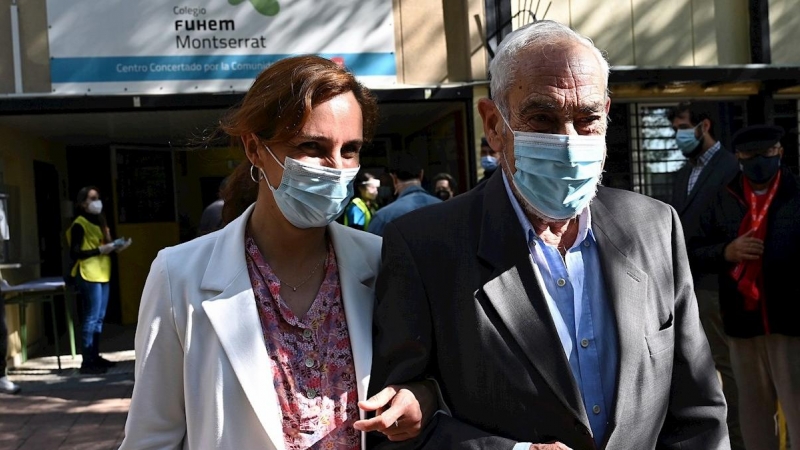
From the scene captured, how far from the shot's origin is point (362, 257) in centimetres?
222

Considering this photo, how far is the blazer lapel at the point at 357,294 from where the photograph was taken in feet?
6.65

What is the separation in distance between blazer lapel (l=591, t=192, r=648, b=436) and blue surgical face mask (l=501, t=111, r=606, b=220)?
0.29 feet

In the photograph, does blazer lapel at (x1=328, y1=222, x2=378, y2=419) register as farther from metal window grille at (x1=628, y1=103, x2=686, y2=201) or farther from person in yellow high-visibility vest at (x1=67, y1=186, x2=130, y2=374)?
metal window grille at (x1=628, y1=103, x2=686, y2=201)

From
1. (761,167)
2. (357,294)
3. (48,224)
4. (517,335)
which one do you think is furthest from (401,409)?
(48,224)

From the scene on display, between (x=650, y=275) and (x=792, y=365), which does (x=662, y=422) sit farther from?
(x=792, y=365)

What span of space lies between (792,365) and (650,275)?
3102 millimetres

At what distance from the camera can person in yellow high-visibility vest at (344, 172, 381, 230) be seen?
831cm

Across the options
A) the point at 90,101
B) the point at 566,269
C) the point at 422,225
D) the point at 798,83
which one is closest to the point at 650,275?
the point at 566,269

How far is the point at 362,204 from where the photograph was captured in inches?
332

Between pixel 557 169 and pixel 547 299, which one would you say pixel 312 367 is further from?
pixel 557 169

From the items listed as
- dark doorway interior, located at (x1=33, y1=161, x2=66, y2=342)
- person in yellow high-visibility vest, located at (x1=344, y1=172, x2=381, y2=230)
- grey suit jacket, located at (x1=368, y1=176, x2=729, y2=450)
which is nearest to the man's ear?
grey suit jacket, located at (x1=368, y1=176, x2=729, y2=450)

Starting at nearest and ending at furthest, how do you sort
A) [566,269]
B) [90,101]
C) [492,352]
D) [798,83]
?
1. [492,352]
2. [566,269]
3. [90,101]
4. [798,83]

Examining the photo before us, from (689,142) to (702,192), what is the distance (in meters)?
0.49

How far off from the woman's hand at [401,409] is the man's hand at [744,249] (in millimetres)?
3066
